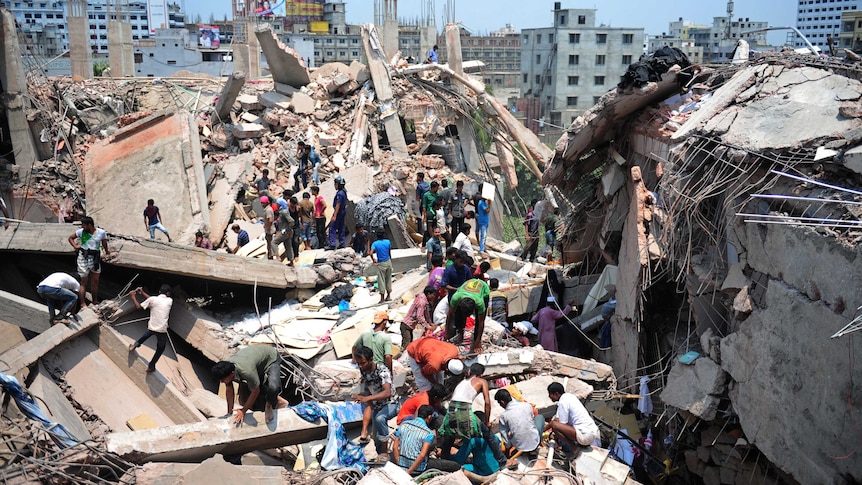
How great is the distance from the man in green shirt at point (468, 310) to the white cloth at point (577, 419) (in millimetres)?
1322

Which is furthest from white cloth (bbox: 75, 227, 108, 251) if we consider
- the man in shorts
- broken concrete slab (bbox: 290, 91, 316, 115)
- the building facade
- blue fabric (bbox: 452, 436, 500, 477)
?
the building facade

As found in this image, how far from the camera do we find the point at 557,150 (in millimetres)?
10023

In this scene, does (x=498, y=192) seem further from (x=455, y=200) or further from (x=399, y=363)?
(x=399, y=363)

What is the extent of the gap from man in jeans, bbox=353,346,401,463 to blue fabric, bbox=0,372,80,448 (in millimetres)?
2628

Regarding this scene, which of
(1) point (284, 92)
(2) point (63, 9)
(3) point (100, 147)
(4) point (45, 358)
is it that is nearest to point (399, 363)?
(4) point (45, 358)

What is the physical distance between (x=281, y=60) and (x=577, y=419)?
14739 millimetres

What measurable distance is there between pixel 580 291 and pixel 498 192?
7.49m

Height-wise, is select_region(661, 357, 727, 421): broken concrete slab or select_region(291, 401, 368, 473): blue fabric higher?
select_region(661, 357, 727, 421): broken concrete slab

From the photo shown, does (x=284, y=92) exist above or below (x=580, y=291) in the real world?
above

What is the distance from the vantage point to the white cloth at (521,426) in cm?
662

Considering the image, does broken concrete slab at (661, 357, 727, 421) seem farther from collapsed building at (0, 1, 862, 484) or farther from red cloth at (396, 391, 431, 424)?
red cloth at (396, 391, 431, 424)

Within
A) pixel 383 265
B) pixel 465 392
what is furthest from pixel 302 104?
pixel 465 392

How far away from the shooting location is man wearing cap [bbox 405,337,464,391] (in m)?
7.18

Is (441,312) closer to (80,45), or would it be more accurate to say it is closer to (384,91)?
(384,91)
